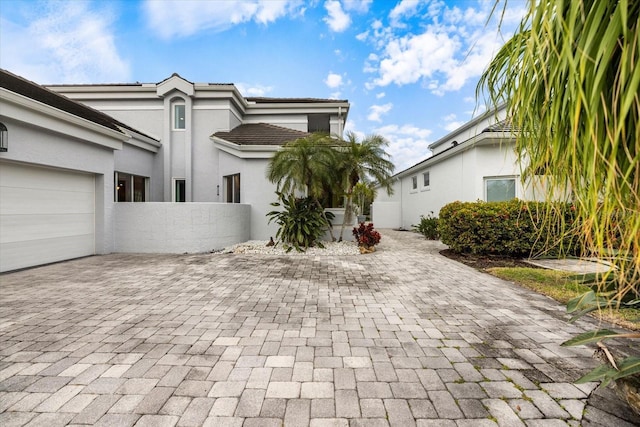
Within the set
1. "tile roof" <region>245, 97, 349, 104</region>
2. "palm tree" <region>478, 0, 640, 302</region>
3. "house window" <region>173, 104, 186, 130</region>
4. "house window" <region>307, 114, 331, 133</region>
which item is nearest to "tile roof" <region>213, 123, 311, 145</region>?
"house window" <region>173, 104, 186, 130</region>

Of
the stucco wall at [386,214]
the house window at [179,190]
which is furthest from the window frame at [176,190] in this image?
the stucco wall at [386,214]

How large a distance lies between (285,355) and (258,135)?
1154 centimetres

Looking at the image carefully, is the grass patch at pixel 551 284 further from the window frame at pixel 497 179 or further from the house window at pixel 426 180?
the house window at pixel 426 180

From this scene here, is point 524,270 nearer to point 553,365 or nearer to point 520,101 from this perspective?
point 553,365

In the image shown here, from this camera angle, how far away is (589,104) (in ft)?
4.07

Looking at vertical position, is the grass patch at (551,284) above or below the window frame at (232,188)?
below

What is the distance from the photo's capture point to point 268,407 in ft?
6.79

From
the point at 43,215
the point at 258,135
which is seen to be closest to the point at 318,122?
the point at 258,135

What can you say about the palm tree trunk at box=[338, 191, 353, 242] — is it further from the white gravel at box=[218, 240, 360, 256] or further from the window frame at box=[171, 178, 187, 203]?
the window frame at box=[171, 178, 187, 203]

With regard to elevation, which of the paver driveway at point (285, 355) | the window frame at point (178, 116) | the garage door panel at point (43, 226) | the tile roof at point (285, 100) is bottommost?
the paver driveway at point (285, 355)

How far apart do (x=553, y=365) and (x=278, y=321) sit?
3102 mm

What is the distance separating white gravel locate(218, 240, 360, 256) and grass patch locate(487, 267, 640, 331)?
4.19m

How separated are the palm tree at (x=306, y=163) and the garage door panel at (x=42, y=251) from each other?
20.1 feet

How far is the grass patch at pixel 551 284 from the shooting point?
12.1ft
